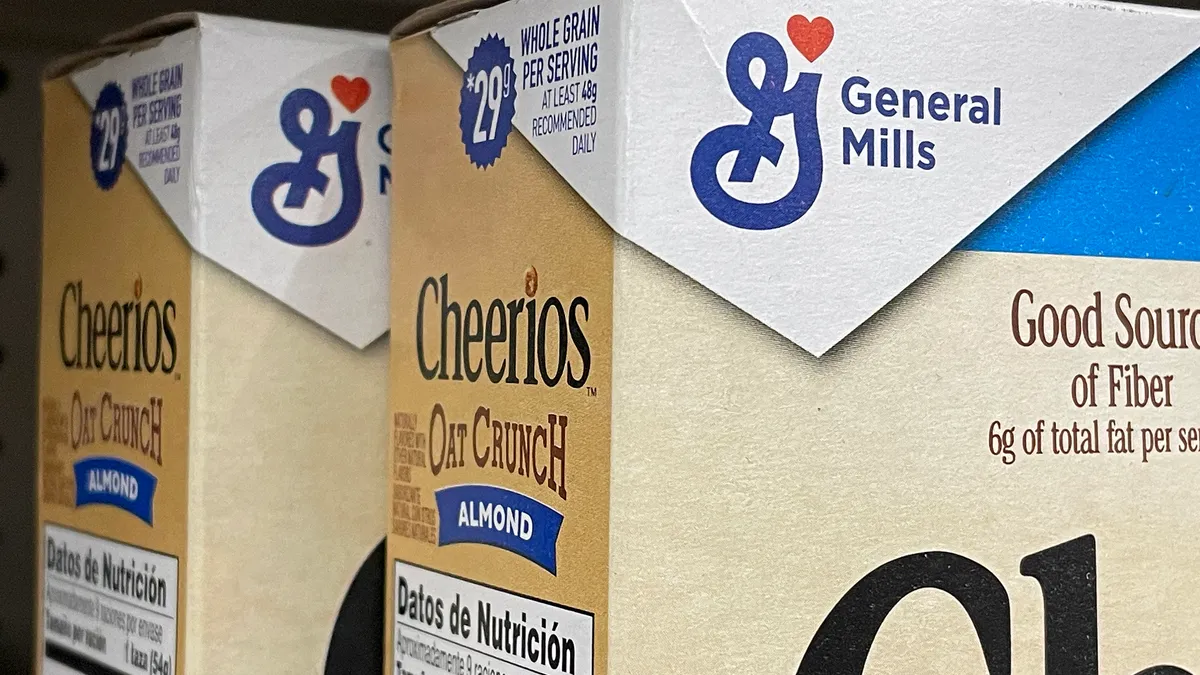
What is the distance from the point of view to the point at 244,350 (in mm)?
838

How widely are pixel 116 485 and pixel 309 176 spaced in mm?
240

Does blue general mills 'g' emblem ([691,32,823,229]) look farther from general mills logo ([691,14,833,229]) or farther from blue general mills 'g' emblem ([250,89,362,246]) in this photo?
blue general mills 'g' emblem ([250,89,362,246])

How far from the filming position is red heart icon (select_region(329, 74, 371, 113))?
0.86m

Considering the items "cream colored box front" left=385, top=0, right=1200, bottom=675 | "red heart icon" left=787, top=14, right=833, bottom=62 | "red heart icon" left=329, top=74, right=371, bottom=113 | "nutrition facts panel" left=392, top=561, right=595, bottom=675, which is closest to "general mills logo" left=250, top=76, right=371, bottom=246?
"red heart icon" left=329, top=74, right=371, bottom=113

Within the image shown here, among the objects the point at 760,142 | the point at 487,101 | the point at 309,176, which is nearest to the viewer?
the point at 760,142

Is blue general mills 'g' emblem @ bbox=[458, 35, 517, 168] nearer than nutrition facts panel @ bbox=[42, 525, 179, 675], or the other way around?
blue general mills 'g' emblem @ bbox=[458, 35, 517, 168]

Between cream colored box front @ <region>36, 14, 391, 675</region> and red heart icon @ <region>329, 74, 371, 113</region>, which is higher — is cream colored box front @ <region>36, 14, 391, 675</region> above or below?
below

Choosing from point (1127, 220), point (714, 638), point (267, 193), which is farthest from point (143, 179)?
point (1127, 220)

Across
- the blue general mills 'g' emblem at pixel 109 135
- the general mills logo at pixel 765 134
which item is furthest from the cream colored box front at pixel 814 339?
the blue general mills 'g' emblem at pixel 109 135

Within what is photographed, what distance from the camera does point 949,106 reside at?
68cm

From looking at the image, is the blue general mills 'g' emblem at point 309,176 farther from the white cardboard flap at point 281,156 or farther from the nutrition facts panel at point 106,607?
the nutrition facts panel at point 106,607

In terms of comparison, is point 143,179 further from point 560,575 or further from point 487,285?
point 560,575

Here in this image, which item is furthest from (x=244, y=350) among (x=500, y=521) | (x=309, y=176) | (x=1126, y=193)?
(x=1126, y=193)

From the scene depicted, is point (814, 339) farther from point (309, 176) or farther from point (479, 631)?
point (309, 176)
